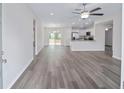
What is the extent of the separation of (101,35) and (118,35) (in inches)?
170

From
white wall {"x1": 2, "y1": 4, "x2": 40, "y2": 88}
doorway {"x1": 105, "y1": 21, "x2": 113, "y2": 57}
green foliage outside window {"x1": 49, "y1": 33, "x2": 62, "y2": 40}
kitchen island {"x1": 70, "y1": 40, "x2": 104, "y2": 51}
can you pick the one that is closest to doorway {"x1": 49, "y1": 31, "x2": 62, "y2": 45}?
green foliage outside window {"x1": 49, "y1": 33, "x2": 62, "y2": 40}

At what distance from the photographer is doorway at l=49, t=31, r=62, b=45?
1798 centimetres

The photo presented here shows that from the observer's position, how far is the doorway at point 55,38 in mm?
17984

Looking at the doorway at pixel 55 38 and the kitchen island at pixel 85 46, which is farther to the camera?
the doorway at pixel 55 38

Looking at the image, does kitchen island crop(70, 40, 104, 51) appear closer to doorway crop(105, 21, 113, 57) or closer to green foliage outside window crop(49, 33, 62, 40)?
doorway crop(105, 21, 113, 57)

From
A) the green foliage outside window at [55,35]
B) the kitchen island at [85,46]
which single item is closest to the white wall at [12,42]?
the kitchen island at [85,46]

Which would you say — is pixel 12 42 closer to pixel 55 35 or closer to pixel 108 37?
pixel 108 37

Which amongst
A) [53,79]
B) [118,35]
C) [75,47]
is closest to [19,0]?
[53,79]

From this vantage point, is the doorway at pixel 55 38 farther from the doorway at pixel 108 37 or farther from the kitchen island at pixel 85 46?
the doorway at pixel 108 37

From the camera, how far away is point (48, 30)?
58.4 ft

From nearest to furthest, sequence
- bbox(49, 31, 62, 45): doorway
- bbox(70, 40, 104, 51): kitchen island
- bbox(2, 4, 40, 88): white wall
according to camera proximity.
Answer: bbox(2, 4, 40, 88): white wall
bbox(70, 40, 104, 51): kitchen island
bbox(49, 31, 62, 45): doorway

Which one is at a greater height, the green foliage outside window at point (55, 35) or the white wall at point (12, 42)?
the green foliage outside window at point (55, 35)

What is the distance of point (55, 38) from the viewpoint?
1816cm
